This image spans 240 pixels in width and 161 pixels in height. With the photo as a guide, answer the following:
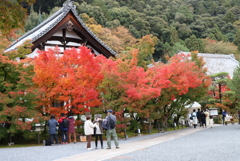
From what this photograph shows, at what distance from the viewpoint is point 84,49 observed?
17.5 meters

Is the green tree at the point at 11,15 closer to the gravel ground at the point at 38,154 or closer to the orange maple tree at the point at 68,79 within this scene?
the gravel ground at the point at 38,154

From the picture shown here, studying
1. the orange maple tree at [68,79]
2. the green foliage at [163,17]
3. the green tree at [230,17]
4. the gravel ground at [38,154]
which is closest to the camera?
the gravel ground at [38,154]

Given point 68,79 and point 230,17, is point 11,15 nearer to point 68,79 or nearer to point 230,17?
point 68,79

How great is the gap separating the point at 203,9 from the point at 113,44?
51.0m

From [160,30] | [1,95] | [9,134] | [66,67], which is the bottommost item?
[9,134]

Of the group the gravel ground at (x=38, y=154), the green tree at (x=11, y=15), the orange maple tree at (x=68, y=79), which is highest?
the green tree at (x=11, y=15)

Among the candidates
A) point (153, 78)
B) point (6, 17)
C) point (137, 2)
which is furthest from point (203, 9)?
point (6, 17)

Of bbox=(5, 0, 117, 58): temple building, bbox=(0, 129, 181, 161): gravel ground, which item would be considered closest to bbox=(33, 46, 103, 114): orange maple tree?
bbox=(0, 129, 181, 161): gravel ground

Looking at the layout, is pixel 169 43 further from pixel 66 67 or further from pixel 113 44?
pixel 66 67

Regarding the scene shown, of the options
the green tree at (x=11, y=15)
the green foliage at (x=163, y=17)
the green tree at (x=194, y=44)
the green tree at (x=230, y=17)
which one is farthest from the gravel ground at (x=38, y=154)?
the green tree at (x=230, y=17)

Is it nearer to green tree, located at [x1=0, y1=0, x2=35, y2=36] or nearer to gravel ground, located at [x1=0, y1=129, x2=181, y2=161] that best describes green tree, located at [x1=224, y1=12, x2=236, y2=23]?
gravel ground, located at [x1=0, y1=129, x2=181, y2=161]

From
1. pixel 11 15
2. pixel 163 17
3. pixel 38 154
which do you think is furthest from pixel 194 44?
pixel 11 15

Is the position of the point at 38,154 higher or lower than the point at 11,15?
lower

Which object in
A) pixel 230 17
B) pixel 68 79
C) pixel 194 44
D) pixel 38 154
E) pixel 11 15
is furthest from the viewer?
pixel 230 17
